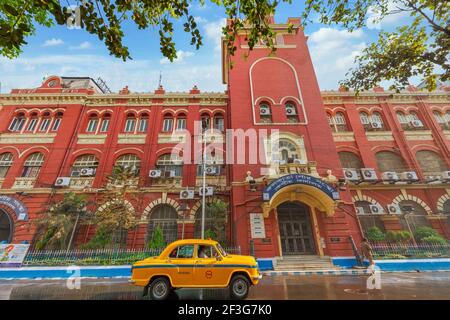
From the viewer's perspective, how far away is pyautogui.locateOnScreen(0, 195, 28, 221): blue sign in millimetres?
13797

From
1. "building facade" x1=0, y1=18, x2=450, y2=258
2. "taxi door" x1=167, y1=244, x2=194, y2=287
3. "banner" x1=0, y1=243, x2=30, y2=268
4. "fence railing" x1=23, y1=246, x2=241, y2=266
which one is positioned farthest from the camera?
"building facade" x1=0, y1=18, x2=450, y2=258

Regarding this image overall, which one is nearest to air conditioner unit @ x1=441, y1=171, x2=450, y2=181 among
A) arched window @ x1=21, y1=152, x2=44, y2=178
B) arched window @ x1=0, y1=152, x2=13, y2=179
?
arched window @ x1=21, y1=152, x2=44, y2=178

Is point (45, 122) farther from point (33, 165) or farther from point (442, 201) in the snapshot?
point (442, 201)

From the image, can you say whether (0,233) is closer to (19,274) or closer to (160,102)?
(19,274)

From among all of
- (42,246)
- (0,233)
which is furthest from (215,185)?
(0,233)

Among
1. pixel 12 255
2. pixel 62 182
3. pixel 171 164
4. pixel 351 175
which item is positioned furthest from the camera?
pixel 171 164

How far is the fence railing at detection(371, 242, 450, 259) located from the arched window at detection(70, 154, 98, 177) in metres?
19.8

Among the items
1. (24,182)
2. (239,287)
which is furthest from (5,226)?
(239,287)

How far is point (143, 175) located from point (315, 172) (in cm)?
1241

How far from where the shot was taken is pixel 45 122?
57.8ft

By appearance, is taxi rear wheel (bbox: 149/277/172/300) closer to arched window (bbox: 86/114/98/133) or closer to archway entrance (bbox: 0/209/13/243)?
archway entrance (bbox: 0/209/13/243)

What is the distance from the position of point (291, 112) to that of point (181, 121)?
946 cm

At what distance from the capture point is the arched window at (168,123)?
17.8 metres

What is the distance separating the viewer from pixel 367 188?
50.4 feet
